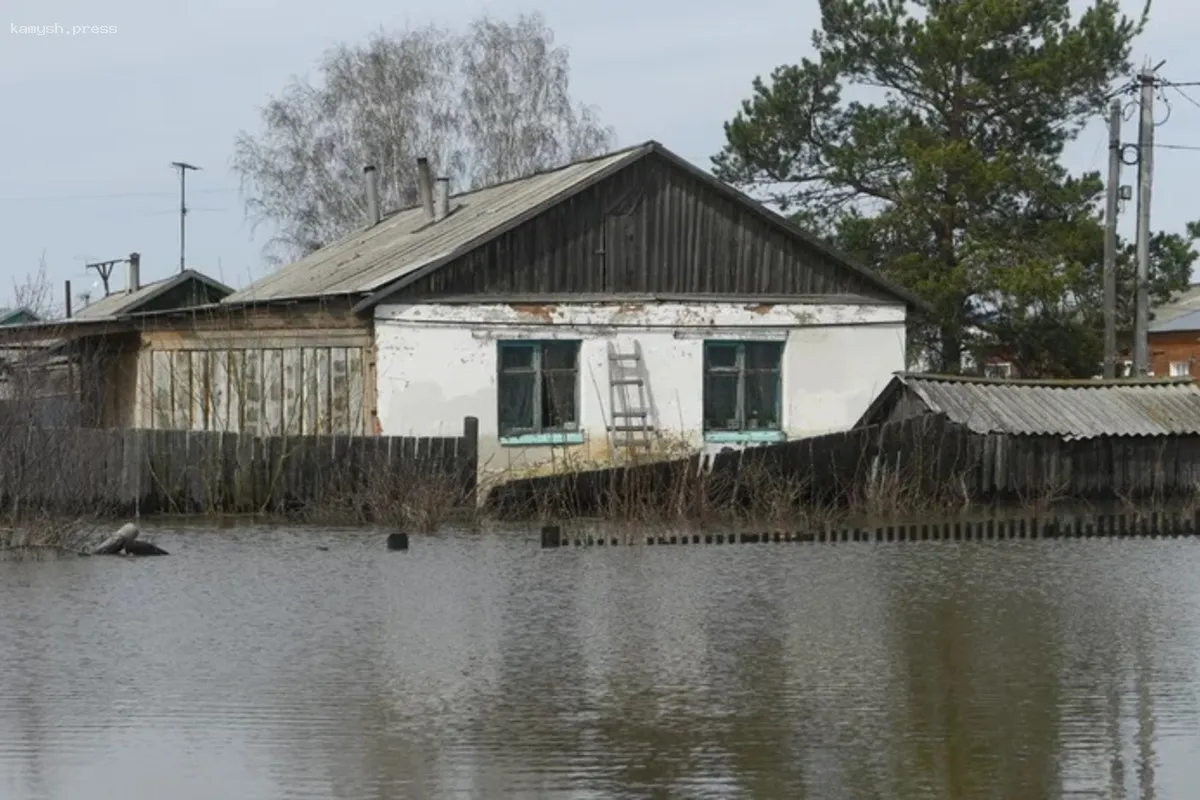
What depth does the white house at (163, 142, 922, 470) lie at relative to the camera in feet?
80.0

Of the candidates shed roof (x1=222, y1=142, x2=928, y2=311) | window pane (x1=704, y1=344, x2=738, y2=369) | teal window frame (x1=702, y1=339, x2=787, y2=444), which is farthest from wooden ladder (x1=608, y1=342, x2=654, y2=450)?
shed roof (x1=222, y1=142, x2=928, y2=311)

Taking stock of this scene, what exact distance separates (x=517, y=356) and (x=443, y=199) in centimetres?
586

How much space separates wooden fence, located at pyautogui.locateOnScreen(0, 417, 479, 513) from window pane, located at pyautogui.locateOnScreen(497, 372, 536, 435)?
2619 mm

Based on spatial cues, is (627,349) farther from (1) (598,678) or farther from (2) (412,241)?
(1) (598,678)

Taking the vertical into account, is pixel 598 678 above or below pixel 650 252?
below

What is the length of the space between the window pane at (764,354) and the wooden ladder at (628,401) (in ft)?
5.65

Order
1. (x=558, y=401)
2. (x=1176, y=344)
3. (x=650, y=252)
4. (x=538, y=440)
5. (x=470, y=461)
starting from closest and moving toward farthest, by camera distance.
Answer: (x=470, y=461), (x=538, y=440), (x=558, y=401), (x=650, y=252), (x=1176, y=344)

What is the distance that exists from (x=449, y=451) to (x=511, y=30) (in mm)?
27112

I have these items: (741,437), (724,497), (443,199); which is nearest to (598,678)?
(724,497)

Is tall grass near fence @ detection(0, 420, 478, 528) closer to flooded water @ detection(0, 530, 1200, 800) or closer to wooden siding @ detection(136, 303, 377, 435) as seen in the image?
wooden siding @ detection(136, 303, 377, 435)

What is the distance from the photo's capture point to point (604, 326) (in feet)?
83.3

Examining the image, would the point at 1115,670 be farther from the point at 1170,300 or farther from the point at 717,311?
the point at 1170,300

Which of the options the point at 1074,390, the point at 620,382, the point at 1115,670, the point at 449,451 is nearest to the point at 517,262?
the point at 620,382

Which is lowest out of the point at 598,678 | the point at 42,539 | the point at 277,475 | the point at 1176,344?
the point at 598,678
